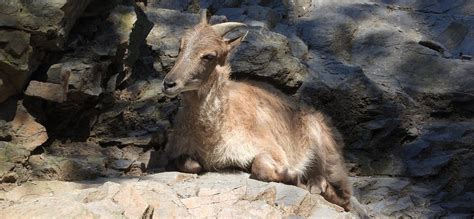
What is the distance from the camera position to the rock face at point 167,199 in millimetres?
6492

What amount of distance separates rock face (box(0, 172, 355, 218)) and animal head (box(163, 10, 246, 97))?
959 mm

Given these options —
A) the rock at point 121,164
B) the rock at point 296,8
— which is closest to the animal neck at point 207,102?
the rock at point 121,164

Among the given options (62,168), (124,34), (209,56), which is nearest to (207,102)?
(209,56)

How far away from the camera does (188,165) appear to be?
8.24 metres

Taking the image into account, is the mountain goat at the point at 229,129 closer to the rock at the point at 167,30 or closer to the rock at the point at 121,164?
the rock at the point at 121,164

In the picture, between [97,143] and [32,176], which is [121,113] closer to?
[97,143]

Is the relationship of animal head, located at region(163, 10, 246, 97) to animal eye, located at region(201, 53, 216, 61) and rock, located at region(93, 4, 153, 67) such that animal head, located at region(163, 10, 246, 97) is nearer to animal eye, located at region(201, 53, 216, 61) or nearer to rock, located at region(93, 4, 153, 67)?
animal eye, located at region(201, 53, 216, 61)

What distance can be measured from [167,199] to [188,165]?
127 cm

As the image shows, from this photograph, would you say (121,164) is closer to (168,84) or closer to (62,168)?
(62,168)

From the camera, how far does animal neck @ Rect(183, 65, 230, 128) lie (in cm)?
813

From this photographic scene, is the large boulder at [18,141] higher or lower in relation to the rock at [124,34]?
lower

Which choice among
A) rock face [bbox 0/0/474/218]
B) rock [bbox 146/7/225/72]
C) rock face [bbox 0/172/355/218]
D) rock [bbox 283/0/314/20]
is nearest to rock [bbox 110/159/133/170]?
rock face [bbox 0/0/474/218]

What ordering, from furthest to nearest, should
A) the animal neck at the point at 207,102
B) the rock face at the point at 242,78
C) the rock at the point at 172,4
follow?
the rock at the point at 172,4 < the animal neck at the point at 207,102 < the rock face at the point at 242,78

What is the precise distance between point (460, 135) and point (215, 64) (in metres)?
3.92
